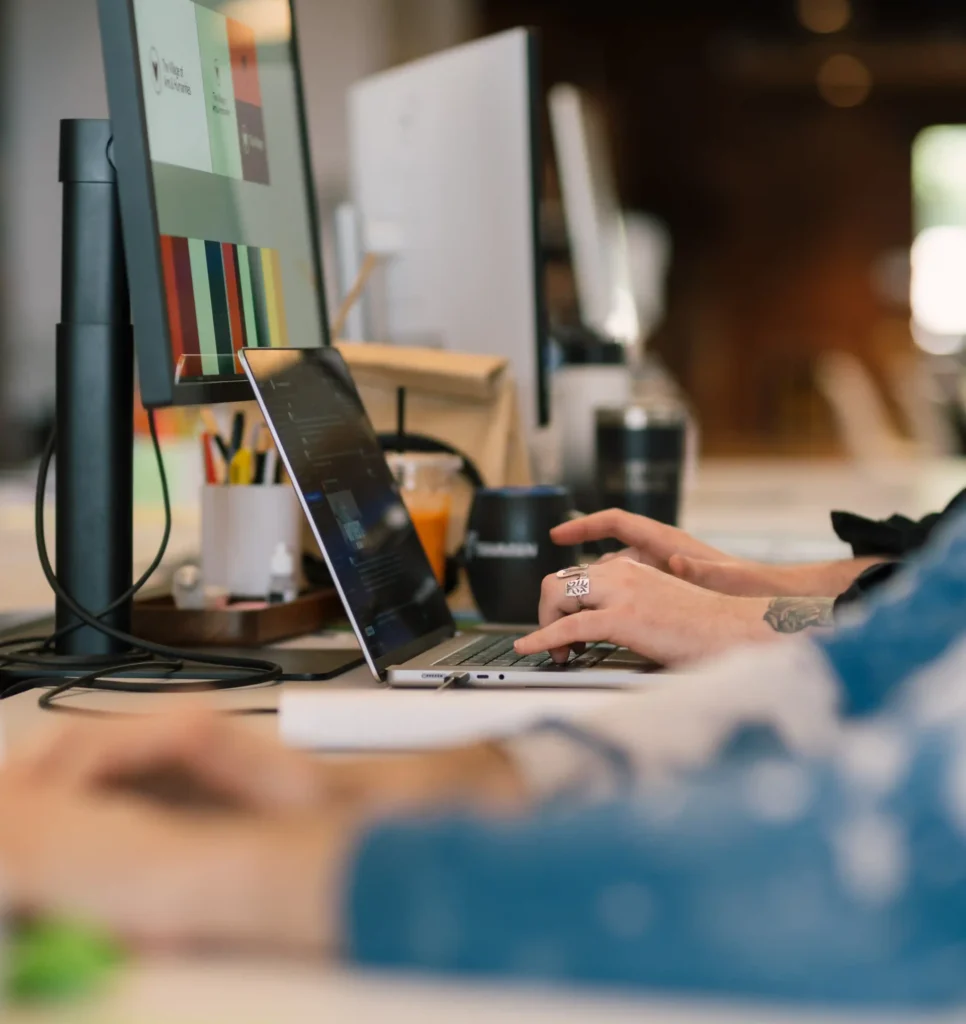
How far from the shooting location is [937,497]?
238cm

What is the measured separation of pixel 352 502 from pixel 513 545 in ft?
0.80

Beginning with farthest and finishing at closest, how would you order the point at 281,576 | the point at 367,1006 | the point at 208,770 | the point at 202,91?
the point at 281,576 < the point at 202,91 < the point at 208,770 < the point at 367,1006

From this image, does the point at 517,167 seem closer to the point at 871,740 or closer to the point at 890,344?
the point at 871,740

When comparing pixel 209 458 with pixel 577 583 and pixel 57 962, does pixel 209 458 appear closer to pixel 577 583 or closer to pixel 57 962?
pixel 577 583

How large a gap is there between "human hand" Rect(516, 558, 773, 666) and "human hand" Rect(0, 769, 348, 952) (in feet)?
1.64

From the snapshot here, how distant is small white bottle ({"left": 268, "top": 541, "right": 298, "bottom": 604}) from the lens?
1237 millimetres

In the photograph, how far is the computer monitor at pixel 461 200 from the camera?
168 cm

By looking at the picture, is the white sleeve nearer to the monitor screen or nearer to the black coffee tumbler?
the monitor screen

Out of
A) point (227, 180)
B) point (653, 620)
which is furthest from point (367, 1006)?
point (227, 180)

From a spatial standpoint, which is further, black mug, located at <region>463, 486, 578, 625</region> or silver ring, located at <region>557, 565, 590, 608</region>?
black mug, located at <region>463, 486, 578, 625</region>

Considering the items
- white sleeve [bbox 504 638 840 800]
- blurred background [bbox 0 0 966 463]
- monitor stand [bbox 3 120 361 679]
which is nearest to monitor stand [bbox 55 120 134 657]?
monitor stand [bbox 3 120 361 679]

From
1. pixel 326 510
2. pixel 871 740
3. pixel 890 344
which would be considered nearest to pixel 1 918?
pixel 871 740

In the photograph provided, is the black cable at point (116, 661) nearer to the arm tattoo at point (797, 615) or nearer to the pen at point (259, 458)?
the pen at point (259, 458)

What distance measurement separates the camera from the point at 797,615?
3.29 feet
